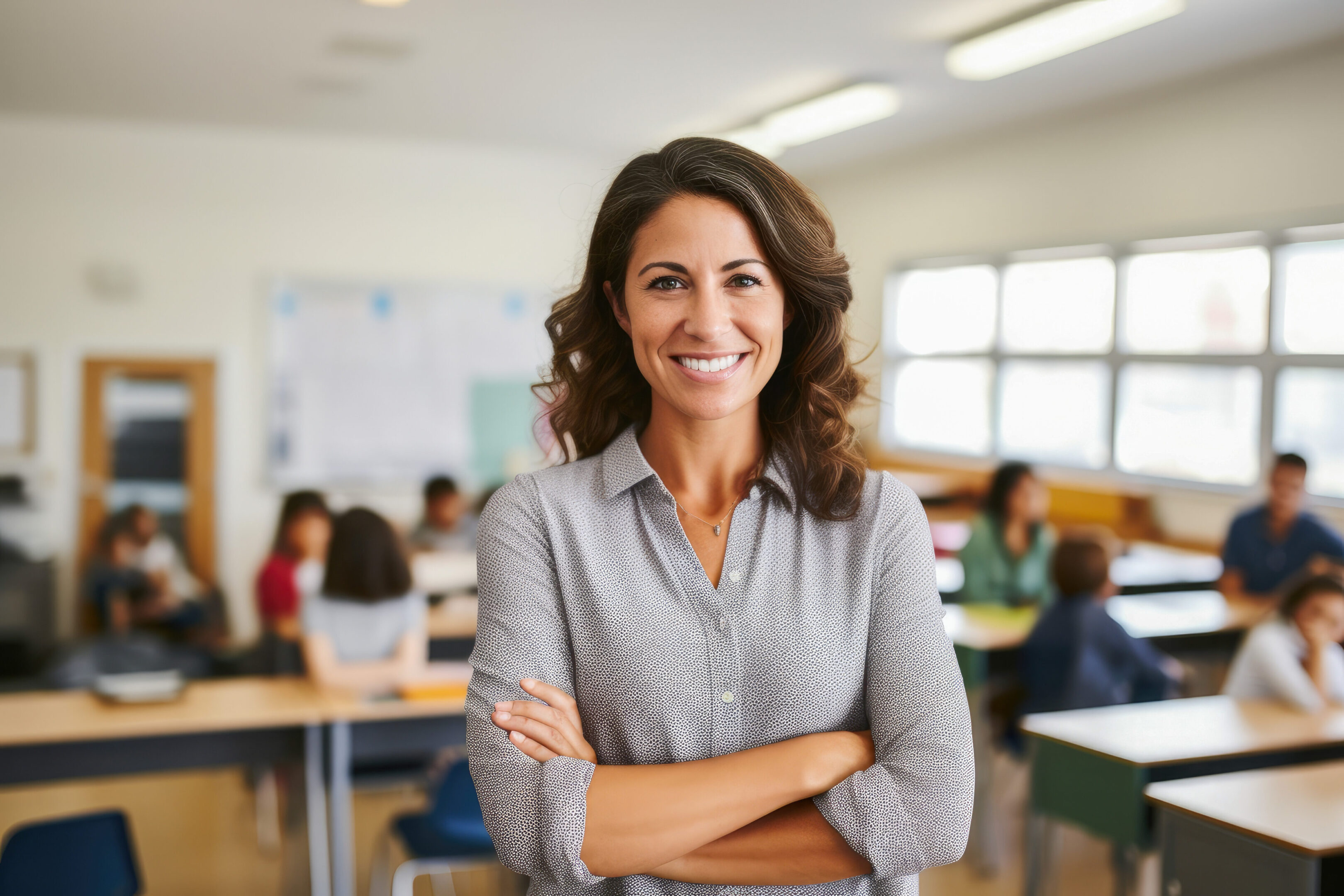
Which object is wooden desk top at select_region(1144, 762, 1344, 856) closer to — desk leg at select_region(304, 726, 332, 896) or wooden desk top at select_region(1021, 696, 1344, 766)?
wooden desk top at select_region(1021, 696, 1344, 766)

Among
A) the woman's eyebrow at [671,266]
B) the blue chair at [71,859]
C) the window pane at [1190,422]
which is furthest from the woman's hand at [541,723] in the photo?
the window pane at [1190,422]

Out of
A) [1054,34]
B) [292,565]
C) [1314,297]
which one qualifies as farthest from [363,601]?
[1314,297]

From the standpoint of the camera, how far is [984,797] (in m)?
3.80

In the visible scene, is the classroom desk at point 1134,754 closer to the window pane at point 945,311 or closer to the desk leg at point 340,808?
the desk leg at point 340,808

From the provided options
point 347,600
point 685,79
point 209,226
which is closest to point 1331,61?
point 685,79

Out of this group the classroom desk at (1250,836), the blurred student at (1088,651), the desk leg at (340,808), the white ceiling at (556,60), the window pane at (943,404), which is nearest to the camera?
the classroom desk at (1250,836)

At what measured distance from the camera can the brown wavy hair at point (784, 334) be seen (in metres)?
1.18

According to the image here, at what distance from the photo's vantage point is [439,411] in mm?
7258

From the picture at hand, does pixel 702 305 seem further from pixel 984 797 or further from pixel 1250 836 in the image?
pixel 984 797

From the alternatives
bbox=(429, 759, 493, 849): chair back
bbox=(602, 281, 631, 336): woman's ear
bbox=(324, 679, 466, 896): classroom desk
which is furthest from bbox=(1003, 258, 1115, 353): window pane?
bbox=(602, 281, 631, 336): woman's ear

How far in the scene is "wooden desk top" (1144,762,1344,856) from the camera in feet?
6.97

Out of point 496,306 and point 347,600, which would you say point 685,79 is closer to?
point 496,306

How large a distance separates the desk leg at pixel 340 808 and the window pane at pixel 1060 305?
16.0 feet

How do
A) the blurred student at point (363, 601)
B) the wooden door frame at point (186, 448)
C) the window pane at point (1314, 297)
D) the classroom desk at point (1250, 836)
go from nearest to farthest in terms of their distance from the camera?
1. the classroom desk at point (1250, 836)
2. the blurred student at point (363, 601)
3. the window pane at point (1314, 297)
4. the wooden door frame at point (186, 448)
